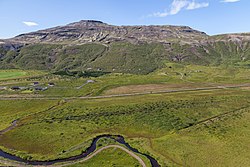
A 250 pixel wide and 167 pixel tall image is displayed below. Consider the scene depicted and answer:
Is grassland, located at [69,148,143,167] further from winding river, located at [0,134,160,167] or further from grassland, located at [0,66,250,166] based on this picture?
winding river, located at [0,134,160,167]

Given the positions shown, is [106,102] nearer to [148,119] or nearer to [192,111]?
[148,119]

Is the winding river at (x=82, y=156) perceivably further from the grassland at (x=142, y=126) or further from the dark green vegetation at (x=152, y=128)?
the dark green vegetation at (x=152, y=128)

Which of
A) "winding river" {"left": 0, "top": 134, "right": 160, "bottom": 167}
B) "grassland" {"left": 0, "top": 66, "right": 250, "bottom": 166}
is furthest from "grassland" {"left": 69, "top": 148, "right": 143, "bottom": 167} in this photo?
"winding river" {"left": 0, "top": 134, "right": 160, "bottom": 167}

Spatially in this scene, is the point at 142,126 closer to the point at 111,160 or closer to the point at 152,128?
the point at 152,128

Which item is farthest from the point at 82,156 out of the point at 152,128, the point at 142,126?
the point at 152,128

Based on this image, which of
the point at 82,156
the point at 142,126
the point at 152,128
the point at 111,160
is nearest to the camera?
the point at 111,160

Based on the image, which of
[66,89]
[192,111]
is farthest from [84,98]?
[192,111]

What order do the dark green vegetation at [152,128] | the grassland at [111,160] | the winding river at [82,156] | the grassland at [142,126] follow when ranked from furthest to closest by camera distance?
the dark green vegetation at [152,128] → the grassland at [142,126] → the winding river at [82,156] → the grassland at [111,160]

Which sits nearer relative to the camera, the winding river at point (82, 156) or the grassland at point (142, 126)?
the winding river at point (82, 156)

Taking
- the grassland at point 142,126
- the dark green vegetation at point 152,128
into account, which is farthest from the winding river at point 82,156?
the dark green vegetation at point 152,128
